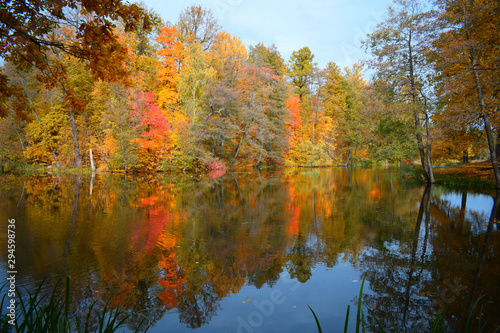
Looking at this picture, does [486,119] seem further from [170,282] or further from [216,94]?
[216,94]

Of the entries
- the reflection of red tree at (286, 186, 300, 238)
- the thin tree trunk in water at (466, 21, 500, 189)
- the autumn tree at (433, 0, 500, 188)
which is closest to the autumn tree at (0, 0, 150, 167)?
the reflection of red tree at (286, 186, 300, 238)

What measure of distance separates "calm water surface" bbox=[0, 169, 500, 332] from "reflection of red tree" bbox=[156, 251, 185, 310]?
0.02 metres

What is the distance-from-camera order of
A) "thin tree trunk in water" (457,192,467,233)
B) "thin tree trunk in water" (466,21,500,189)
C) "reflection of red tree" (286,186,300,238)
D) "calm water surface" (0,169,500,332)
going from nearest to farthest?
"calm water surface" (0,169,500,332) → "reflection of red tree" (286,186,300,238) → "thin tree trunk in water" (457,192,467,233) → "thin tree trunk in water" (466,21,500,189)

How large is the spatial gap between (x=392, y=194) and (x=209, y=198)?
8.27m

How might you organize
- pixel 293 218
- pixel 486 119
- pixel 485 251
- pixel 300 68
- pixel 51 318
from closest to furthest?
1. pixel 51 318
2. pixel 485 251
3. pixel 293 218
4. pixel 486 119
5. pixel 300 68

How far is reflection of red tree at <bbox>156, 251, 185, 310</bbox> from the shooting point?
3.68m

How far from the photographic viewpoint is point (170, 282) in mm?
4141

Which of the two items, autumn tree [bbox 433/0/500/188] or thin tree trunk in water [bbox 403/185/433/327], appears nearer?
thin tree trunk in water [bbox 403/185/433/327]

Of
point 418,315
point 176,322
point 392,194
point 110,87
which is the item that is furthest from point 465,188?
point 110,87

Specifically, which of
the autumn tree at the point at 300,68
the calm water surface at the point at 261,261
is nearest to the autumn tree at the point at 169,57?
the autumn tree at the point at 300,68

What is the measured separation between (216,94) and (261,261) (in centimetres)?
2205

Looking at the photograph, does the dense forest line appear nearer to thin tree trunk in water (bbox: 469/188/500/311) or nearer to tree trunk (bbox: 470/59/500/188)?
tree trunk (bbox: 470/59/500/188)

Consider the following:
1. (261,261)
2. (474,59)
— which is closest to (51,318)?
(261,261)

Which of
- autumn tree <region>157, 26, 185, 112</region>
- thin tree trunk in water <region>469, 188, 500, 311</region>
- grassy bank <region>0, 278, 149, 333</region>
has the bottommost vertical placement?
thin tree trunk in water <region>469, 188, 500, 311</region>
